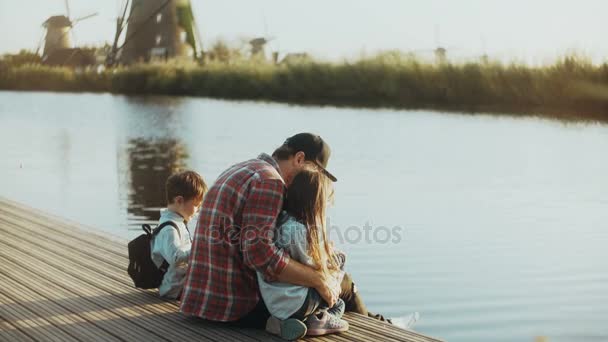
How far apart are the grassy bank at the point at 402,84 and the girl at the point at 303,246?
11806 millimetres

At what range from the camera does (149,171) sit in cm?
1056

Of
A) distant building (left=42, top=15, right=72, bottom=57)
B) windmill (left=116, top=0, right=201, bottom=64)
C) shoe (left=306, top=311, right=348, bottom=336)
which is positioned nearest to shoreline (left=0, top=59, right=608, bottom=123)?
windmill (left=116, top=0, right=201, bottom=64)

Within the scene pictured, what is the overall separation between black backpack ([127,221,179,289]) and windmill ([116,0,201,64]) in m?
27.9

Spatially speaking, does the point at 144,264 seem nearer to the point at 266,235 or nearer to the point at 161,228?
the point at 161,228

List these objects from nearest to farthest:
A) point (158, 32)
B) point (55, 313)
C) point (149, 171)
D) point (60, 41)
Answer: point (55, 313) → point (149, 171) → point (158, 32) → point (60, 41)

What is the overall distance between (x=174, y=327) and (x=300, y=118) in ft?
44.3

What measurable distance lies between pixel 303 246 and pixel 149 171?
8087 mm

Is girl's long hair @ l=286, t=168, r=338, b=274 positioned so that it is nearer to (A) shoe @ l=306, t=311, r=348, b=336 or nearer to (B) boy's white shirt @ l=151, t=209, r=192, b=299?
(A) shoe @ l=306, t=311, r=348, b=336

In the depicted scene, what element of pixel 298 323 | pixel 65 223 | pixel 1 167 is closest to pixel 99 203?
pixel 65 223

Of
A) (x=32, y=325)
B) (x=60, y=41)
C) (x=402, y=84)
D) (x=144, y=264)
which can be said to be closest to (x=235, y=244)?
(x=144, y=264)

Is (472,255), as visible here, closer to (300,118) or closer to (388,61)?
(300,118)

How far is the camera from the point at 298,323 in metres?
2.68

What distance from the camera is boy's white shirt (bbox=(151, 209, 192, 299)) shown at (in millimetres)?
3127

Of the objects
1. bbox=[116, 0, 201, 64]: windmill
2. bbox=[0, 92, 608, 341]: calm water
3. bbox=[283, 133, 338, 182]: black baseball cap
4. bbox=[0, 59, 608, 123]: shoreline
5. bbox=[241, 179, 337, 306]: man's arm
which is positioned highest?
bbox=[116, 0, 201, 64]: windmill
